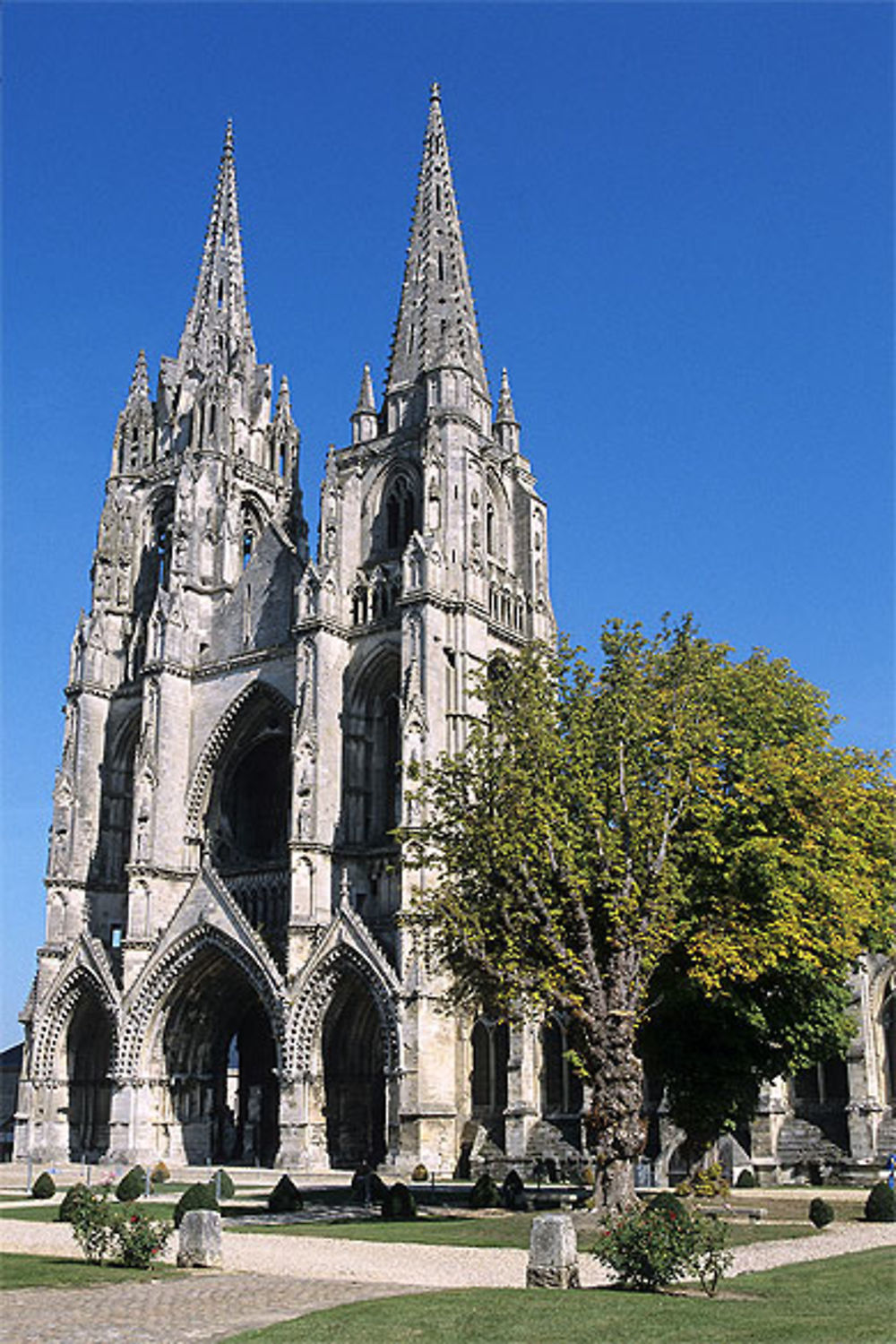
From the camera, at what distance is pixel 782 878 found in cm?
2702

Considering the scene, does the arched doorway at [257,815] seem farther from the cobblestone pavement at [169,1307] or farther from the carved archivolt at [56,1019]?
the cobblestone pavement at [169,1307]

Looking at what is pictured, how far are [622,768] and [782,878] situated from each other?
384 centimetres

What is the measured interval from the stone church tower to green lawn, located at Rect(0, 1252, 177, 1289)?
80.0 ft

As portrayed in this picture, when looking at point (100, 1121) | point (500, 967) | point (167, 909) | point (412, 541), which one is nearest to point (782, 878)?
point (500, 967)

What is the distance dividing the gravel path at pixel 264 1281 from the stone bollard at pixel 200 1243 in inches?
13.9

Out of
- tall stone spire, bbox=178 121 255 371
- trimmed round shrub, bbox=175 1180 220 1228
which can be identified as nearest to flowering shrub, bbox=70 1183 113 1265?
trimmed round shrub, bbox=175 1180 220 1228

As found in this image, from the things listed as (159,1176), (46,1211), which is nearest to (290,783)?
(159,1176)

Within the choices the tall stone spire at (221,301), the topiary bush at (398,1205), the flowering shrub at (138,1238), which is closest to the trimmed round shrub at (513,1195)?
the topiary bush at (398,1205)

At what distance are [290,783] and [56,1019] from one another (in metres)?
12.7

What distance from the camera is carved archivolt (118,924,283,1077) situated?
49438 millimetres

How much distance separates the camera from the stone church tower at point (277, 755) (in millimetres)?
46562

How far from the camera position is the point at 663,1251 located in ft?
51.0

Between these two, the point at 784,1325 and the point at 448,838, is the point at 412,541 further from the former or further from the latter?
the point at 784,1325

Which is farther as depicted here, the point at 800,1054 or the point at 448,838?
the point at 800,1054
